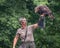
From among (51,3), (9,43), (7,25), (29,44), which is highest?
(29,44)

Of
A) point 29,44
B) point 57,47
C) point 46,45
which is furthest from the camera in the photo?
point 46,45

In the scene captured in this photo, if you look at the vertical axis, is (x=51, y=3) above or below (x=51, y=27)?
above

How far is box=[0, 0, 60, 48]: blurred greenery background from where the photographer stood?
12.2 metres

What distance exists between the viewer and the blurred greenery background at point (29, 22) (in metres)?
12.2

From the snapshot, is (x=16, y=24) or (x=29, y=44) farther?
(x=16, y=24)

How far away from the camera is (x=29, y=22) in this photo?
1428 centimetres

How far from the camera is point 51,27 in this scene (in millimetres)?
12742

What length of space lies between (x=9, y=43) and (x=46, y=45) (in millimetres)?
1862

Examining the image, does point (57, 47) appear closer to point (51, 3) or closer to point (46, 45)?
point (46, 45)

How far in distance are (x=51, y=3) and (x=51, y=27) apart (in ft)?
3.13

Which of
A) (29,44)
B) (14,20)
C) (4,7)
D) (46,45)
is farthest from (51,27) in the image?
(29,44)

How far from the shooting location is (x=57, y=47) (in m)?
11.9

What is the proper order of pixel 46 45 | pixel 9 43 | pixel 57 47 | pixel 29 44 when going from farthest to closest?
pixel 9 43, pixel 46 45, pixel 57 47, pixel 29 44

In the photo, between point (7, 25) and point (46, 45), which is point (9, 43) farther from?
point (46, 45)
